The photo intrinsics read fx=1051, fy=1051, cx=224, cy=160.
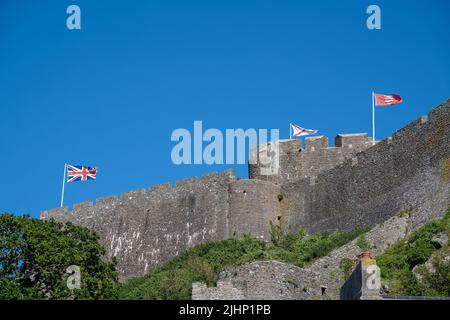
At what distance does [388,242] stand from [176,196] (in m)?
13.5

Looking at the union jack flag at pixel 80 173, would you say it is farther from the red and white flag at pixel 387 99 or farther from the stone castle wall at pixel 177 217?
the red and white flag at pixel 387 99

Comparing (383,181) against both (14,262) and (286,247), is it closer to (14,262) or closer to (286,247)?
(286,247)

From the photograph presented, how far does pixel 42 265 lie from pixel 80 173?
16201 millimetres

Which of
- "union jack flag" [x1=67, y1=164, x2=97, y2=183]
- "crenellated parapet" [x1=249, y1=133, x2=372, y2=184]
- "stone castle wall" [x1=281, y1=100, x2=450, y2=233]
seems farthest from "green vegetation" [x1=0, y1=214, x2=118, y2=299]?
"union jack flag" [x1=67, y1=164, x2=97, y2=183]

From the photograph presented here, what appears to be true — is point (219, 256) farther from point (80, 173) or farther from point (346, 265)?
point (80, 173)

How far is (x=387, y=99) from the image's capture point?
42719 millimetres

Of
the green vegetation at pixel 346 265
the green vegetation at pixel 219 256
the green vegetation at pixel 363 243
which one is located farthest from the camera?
the green vegetation at pixel 363 243

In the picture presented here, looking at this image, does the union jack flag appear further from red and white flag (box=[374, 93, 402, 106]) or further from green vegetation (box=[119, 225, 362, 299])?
red and white flag (box=[374, 93, 402, 106])

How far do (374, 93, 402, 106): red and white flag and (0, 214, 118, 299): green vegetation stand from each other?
44.8 feet

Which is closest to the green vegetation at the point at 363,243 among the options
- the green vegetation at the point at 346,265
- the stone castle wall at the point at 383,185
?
the green vegetation at the point at 346,265

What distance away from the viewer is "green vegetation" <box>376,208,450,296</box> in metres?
28.2

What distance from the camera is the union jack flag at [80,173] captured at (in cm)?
4947

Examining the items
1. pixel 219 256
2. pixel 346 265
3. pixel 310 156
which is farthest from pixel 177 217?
pixel 346 265

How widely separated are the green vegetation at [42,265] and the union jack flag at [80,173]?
1337 centimetres
